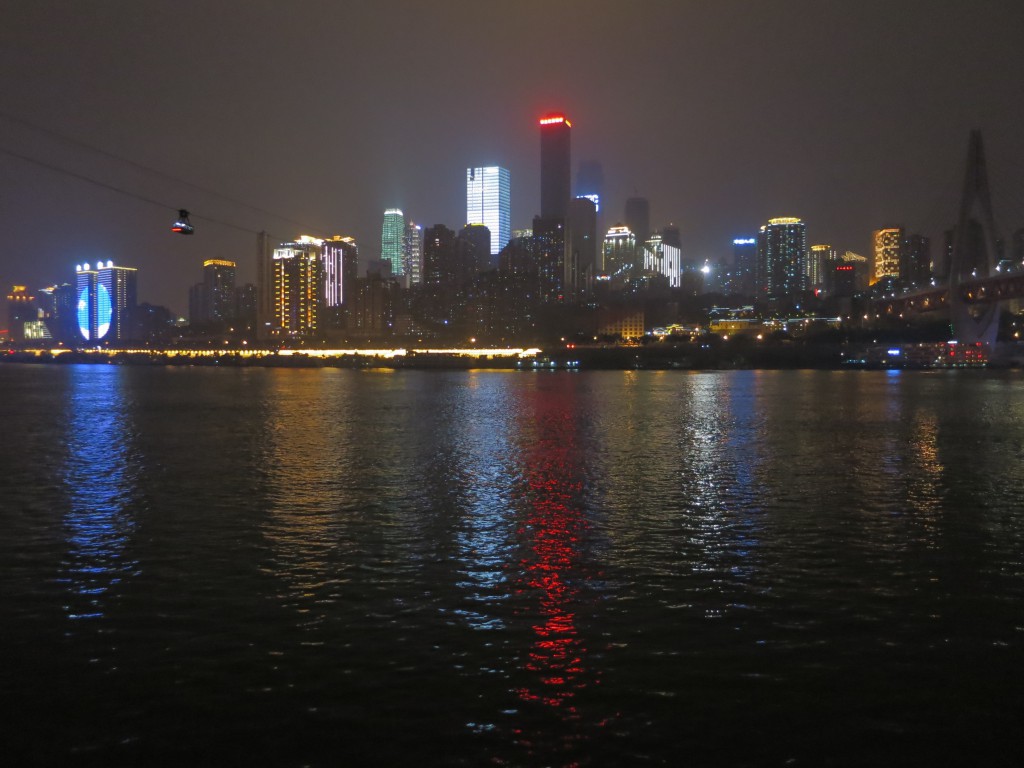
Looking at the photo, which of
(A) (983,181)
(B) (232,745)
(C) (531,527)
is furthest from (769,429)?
(A) (983,181)

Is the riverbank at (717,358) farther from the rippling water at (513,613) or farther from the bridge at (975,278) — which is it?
the rippling water at (513,613)

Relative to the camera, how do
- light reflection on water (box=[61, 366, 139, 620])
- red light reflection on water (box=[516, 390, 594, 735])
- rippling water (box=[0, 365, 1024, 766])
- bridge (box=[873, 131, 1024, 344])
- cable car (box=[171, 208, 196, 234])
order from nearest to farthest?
rippling water (box=[0, 365, 1024, 766])
red light reflection on water (box=[516, 390, 594, 735])
light reflection on water (box=[61, 366, 139, 620])
cable car (box=[171, 208, 196, 234])
bridge (box=[873, 131, 1024, 344])

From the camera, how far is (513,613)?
8.95m

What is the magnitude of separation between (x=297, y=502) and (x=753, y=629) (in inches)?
377

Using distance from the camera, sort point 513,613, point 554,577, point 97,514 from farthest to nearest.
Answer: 1. point 97,514
2. point 554,577
3. point 513,613

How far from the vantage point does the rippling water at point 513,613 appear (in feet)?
20.2

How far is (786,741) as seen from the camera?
6.05 meters

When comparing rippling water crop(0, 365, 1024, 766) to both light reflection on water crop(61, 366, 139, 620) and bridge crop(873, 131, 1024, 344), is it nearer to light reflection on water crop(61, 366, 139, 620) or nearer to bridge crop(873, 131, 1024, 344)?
light reflection on water crop(61, 366, 139, 620)

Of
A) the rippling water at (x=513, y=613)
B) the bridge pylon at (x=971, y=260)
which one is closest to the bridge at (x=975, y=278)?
the bridge pylon at (x=971, y=260)

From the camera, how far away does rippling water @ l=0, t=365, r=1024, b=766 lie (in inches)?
243

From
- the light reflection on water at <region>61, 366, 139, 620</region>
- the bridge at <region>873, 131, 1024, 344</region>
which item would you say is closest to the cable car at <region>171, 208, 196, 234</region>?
the light reflection on water at <region>61, 366, 139, 620</region>

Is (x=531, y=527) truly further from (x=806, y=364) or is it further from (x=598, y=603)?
(x=806, y=364)

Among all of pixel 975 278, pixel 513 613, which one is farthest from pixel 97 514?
pixel 975 278

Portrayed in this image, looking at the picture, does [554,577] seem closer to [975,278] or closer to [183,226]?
[183,226]
